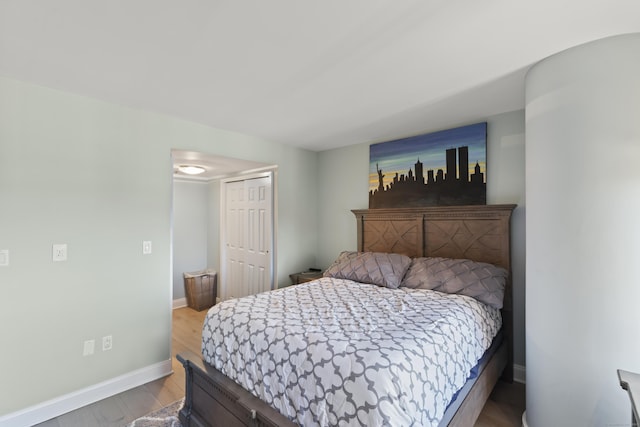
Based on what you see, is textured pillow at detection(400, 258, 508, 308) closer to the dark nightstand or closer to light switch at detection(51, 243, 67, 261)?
the dark nightstand

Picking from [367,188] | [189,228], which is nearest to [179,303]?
[189,228]

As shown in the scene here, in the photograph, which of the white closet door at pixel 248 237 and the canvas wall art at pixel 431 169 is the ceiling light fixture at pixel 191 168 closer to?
the white closet door at pixel 248 237

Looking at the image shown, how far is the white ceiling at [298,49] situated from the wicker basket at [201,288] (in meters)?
2.68

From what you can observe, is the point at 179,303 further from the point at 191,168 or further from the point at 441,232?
the point at 441,232

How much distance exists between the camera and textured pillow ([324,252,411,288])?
9.20 feet

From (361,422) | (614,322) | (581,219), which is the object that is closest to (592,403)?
(614,322)

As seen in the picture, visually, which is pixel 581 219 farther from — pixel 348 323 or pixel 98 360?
pixel 98 360

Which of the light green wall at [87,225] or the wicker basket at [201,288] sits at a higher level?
the light green wall at [87,225]

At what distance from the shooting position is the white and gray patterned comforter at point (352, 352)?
128 centimetres

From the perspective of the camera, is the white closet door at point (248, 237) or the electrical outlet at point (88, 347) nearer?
the electrical outlet at point (88, 347)

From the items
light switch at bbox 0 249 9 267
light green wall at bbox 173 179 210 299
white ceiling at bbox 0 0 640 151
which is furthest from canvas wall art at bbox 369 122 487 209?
light switch at bbox 0 249 9 267

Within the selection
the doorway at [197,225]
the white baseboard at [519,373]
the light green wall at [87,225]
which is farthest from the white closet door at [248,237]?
the white baseboard at [519,373]

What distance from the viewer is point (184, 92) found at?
2279mm

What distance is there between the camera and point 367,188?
374cm
